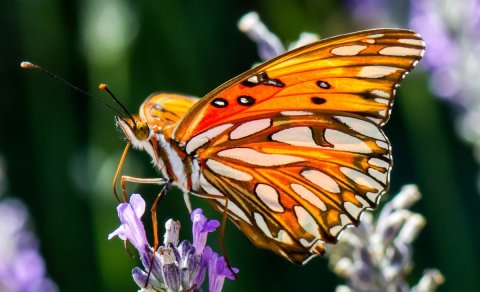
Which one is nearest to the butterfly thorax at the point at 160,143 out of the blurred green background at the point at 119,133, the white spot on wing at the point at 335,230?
the white spot on wing at the point at 335,230

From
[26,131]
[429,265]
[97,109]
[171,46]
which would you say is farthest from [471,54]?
[26,131]

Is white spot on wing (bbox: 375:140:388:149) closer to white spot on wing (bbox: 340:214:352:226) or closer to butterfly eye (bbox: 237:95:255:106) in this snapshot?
white spot on wing (bbox: 340:214:352:226)

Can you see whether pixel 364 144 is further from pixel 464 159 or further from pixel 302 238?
pixel 464 159

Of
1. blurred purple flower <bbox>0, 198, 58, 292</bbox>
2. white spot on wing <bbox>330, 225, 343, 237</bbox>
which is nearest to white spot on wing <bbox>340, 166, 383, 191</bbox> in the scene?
white spot on wing <bbox>330, 225, 343, 237</bbox>

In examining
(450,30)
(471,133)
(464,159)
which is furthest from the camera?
(464,159)

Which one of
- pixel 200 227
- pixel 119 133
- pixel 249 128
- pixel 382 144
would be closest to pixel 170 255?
pixel 200 227

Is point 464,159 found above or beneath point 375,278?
beneath
